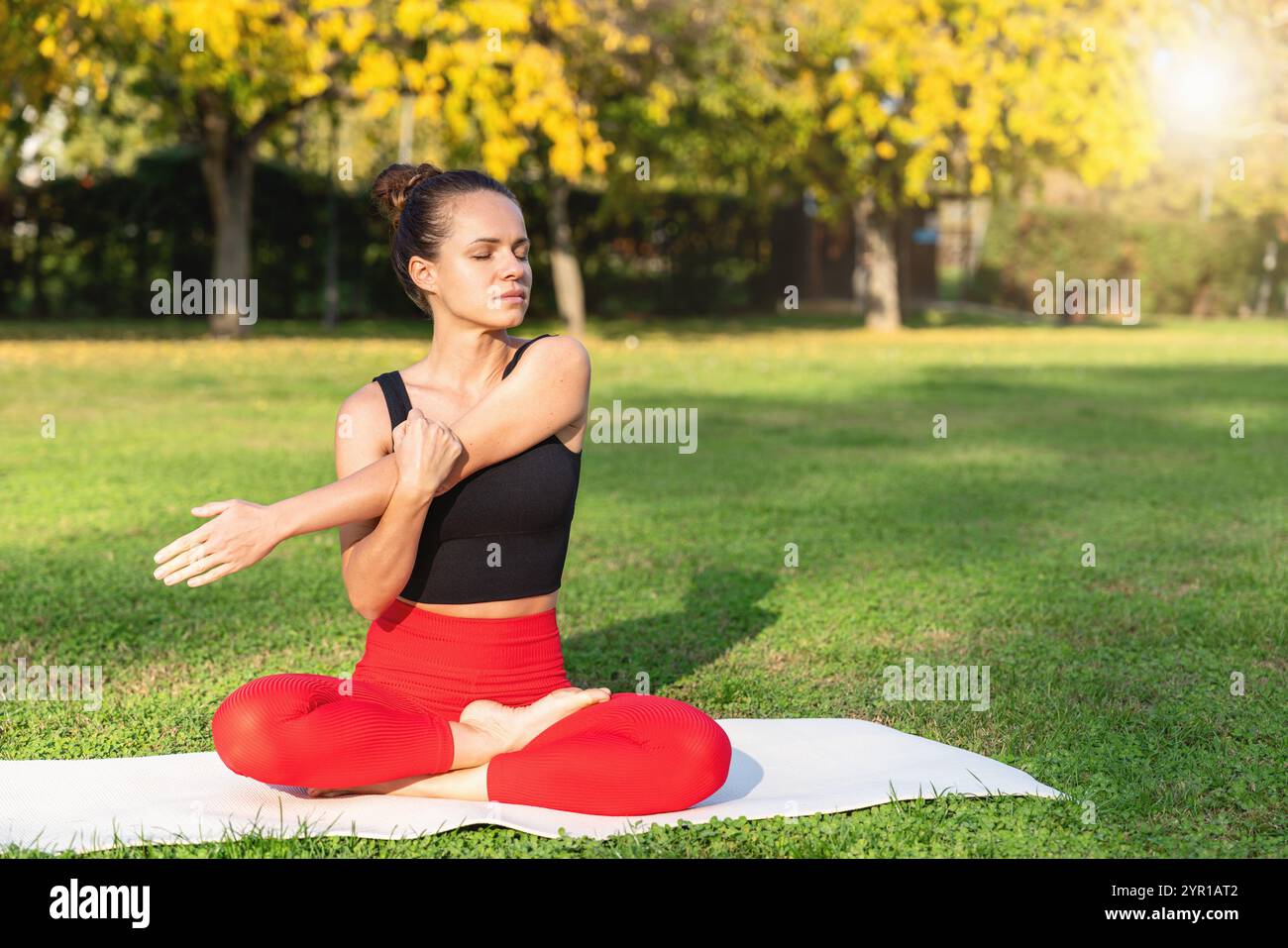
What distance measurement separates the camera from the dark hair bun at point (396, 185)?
3855 mm

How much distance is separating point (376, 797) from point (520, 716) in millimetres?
421

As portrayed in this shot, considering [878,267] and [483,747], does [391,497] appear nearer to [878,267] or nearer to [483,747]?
[483,747]

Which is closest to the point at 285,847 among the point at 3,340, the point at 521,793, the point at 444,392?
the point at 521,793

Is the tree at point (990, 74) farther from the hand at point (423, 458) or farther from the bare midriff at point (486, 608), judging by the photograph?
the hand at point (423, 458)

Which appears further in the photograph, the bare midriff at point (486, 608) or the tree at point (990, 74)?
the tree at point (990, 74)

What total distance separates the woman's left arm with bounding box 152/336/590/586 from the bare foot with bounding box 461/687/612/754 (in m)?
0.59

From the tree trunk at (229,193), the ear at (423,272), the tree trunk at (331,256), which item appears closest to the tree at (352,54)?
the tree trunk at (229,193)

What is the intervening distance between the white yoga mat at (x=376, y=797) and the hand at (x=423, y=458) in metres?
0.81

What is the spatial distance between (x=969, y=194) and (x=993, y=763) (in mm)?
22941

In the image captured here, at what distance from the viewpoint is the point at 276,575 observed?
6.52m

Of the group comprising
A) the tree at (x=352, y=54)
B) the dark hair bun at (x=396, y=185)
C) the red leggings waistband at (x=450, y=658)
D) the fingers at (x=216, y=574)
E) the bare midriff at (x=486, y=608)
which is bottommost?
the red leggings waistband at (x=450, y=658)

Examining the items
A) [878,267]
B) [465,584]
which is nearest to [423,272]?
[465,584]

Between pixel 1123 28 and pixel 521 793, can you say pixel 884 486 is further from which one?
pixel 1123 28

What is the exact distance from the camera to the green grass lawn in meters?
3.70
